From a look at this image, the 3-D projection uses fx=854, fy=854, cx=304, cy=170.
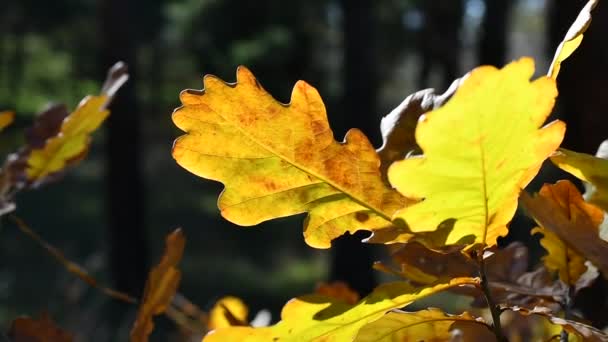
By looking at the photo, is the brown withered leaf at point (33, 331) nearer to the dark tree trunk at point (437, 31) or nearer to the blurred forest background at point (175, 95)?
the blurred forest background at point (175, 95)

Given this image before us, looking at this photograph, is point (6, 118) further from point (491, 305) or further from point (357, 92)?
point (357, 92)

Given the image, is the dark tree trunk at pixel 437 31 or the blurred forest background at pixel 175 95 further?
the dark tree trunk at pixel 437 31

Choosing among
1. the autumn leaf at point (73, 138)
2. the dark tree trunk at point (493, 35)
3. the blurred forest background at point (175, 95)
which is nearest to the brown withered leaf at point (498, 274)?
the autumn leaf at point (73, 138)

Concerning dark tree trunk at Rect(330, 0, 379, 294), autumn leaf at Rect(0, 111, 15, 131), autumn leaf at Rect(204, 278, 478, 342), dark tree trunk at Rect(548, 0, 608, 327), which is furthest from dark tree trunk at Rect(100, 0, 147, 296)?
autumn leaf at Rect(204, 278, 478, 342)

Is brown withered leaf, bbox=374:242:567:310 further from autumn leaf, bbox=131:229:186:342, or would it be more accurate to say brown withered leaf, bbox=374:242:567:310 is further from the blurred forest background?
the blurred forest background

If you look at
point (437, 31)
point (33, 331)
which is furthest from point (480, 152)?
point (437, 31)
